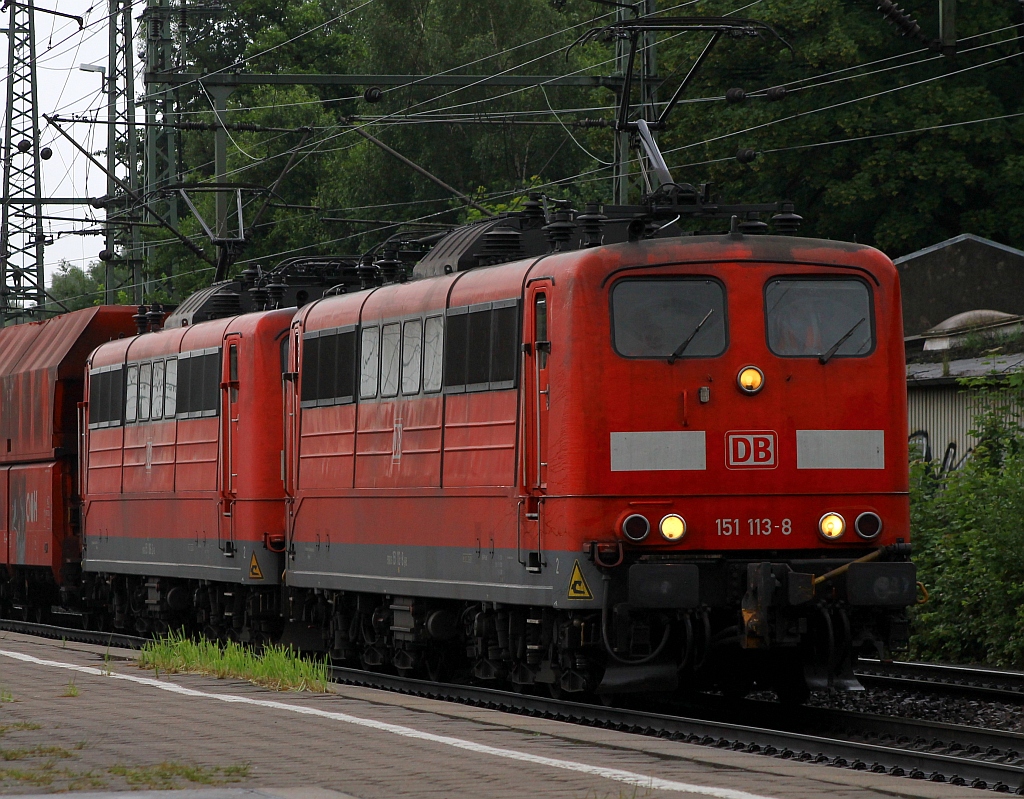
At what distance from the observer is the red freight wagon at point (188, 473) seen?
1862 centimetres

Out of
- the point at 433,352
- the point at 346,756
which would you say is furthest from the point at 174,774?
the point at 433,352

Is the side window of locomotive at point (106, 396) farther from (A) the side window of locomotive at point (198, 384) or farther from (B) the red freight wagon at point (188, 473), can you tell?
(A) the side window of locomotive at point (198, 384)

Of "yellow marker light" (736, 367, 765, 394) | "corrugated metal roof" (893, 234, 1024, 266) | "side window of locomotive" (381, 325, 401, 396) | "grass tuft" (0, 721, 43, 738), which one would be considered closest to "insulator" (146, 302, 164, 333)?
"side window of locomotive" (381, 325, 401, 396)

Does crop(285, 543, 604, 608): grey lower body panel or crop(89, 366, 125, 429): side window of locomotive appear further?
crop(89, 366, 125, 429): side window of locomotive

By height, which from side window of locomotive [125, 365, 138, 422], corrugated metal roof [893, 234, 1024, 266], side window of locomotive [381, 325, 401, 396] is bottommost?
side window of locomotive [381, 325, 401, 396]

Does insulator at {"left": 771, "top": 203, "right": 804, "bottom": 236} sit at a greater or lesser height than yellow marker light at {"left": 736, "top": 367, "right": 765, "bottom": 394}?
greater

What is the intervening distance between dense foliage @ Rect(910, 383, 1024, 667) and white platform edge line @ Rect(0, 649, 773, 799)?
790cm

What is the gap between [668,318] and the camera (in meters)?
12.9

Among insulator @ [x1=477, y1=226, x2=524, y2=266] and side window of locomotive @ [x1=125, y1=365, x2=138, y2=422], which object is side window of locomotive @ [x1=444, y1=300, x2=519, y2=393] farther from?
side window of locomotive @ [x1=125, y1=365, x2=138, y2=422]

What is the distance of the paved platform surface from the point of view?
26.7 feet

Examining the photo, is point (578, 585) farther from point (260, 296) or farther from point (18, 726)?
point (260, 296)

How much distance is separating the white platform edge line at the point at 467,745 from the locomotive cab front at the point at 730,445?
2216mm

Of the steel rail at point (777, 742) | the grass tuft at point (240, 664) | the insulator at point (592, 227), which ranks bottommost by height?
the steel rail at point (777, 742)

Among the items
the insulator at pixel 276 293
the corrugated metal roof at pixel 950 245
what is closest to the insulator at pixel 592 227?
the insulator at pixel 276 293
